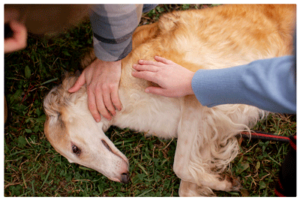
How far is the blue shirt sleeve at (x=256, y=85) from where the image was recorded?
1292 mm

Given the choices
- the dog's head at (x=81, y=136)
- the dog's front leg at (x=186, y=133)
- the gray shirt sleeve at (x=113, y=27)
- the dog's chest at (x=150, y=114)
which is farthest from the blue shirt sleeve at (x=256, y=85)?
the dog's head at (x=81, y=136)

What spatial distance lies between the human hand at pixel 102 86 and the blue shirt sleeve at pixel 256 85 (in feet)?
2.66

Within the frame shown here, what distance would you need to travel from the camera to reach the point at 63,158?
8.56ft

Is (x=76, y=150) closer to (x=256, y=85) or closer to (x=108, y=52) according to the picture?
(x=108, y=52)

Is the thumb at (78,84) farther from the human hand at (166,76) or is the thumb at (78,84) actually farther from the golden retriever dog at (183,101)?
the human hand at (166,76)

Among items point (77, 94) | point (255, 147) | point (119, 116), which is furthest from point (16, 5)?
point (255, 147)

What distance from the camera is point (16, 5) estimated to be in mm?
957

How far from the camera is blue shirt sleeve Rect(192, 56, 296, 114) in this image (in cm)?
129

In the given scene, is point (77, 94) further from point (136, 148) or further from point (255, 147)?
point (255, 147)

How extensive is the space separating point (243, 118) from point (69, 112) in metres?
1.91

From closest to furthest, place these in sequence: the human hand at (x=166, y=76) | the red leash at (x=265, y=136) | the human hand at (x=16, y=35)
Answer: the human hand at (x=16, y=35), the human hand at (x=166, y=76), the red leash at (x=265, y=136)

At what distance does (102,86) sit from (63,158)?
1.21 m

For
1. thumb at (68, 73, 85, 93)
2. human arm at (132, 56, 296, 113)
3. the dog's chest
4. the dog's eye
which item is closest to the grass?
the dog's chest

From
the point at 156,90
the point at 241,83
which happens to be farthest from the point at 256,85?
the point at 156,90
